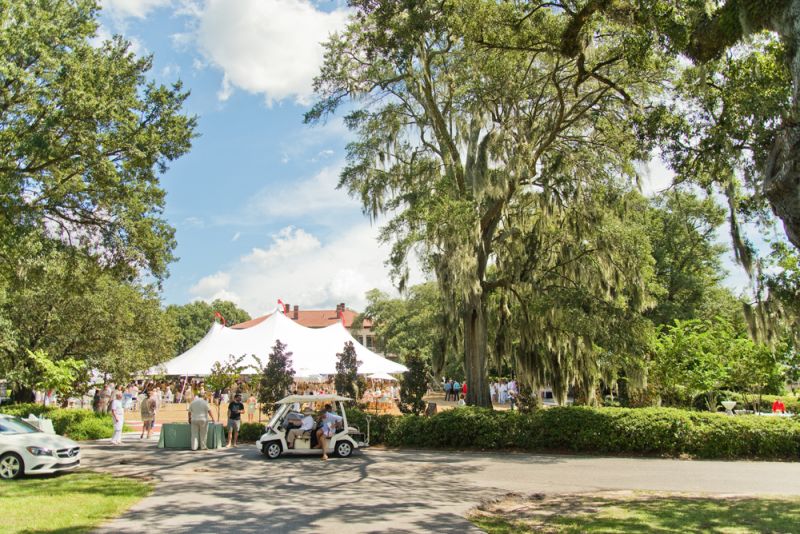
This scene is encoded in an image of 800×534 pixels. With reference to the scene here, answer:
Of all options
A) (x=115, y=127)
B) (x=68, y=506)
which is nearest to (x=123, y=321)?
(x=115, y=127)

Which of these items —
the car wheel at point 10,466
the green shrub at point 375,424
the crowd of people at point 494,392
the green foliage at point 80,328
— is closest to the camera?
the car wheel at point 10,466

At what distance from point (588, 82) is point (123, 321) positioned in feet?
77.4

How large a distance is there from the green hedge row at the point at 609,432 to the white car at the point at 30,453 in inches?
334

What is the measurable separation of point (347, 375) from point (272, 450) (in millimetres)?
8340

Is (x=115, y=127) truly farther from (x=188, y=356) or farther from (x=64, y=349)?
(x=64, y=349)

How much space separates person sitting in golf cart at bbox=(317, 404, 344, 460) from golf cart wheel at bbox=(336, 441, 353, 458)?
14.1 inches

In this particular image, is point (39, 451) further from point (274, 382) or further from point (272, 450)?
point (274, 382)

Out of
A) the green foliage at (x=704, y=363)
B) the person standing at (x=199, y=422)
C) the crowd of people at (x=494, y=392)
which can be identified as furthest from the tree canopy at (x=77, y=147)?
the crowd of people at (x=494, y=392)

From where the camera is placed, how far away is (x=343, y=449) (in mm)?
14758

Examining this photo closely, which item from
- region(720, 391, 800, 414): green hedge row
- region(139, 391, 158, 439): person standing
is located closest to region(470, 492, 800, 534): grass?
region(139, 391, 158, 439): person standing

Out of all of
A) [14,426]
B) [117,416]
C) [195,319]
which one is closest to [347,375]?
[117,416]

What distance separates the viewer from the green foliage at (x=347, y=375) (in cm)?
2270

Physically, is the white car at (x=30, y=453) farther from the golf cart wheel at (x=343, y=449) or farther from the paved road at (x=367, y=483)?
the golf cart wheel at (x=343, y=449)

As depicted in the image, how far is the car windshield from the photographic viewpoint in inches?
451
